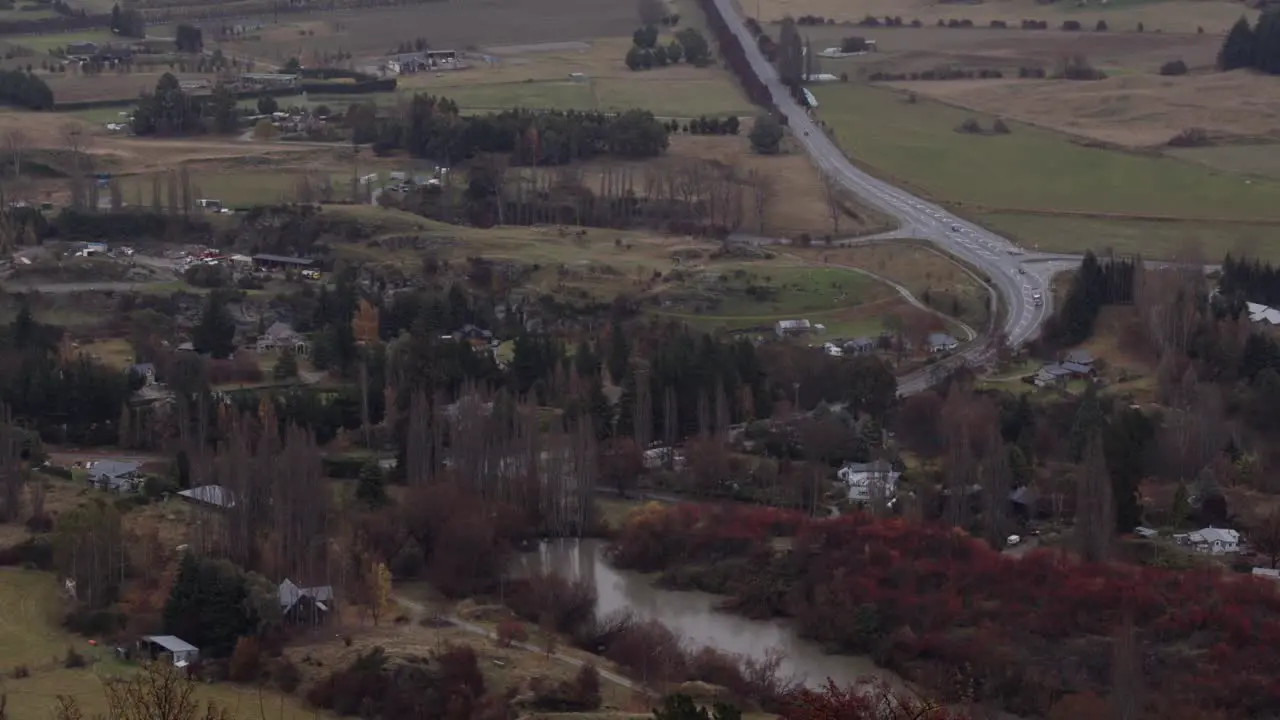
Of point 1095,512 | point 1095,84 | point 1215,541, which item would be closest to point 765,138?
point 1095,84

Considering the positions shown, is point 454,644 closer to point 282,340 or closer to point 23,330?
point 282,340

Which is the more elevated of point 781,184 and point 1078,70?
point 1078,70

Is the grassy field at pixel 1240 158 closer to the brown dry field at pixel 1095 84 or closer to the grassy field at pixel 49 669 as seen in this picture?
the brown dry field at pixel 1095 84

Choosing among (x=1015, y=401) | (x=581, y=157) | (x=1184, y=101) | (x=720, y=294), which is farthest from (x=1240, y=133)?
(x=1015, y=401)

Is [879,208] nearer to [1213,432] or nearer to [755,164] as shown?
[755,164]

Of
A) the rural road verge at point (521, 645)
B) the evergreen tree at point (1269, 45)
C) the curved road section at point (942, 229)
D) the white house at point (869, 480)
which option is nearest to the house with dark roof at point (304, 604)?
the rural road verge at point (521, 645)

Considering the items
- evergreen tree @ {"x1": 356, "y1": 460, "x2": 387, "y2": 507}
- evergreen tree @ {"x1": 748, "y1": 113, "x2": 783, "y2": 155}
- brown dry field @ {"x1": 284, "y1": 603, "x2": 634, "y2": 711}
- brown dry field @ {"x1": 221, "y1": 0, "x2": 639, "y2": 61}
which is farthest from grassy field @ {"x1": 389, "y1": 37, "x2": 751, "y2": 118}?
brown dry field @ {"x1": 284, "y1": 603, "x2": 634, "y2": 711}
